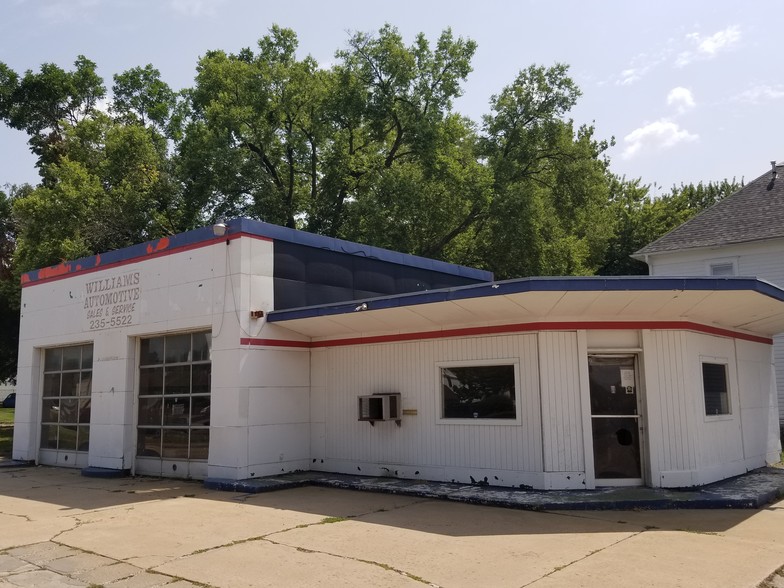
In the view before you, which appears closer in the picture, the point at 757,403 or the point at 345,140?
the point at 757,403

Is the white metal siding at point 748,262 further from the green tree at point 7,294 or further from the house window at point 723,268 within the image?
the green tree at point 7,294

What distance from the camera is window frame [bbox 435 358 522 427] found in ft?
35.0

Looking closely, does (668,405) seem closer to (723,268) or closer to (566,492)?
(566,492)

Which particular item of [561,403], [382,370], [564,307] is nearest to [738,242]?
[564,307]

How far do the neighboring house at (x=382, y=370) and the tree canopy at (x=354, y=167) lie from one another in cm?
987

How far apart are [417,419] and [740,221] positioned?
52.6 ft

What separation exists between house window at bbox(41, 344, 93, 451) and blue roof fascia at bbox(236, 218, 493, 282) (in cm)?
585

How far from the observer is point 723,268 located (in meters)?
21.8

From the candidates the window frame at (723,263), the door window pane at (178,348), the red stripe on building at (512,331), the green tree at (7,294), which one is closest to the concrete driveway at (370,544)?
the red stripe on building at (512,331)

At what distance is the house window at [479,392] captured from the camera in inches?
427

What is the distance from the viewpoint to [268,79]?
27.2 m

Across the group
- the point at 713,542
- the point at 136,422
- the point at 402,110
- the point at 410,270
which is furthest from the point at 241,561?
the point at 402,110

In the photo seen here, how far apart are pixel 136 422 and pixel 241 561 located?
8252 mm

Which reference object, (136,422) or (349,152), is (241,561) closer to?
(136,422)
